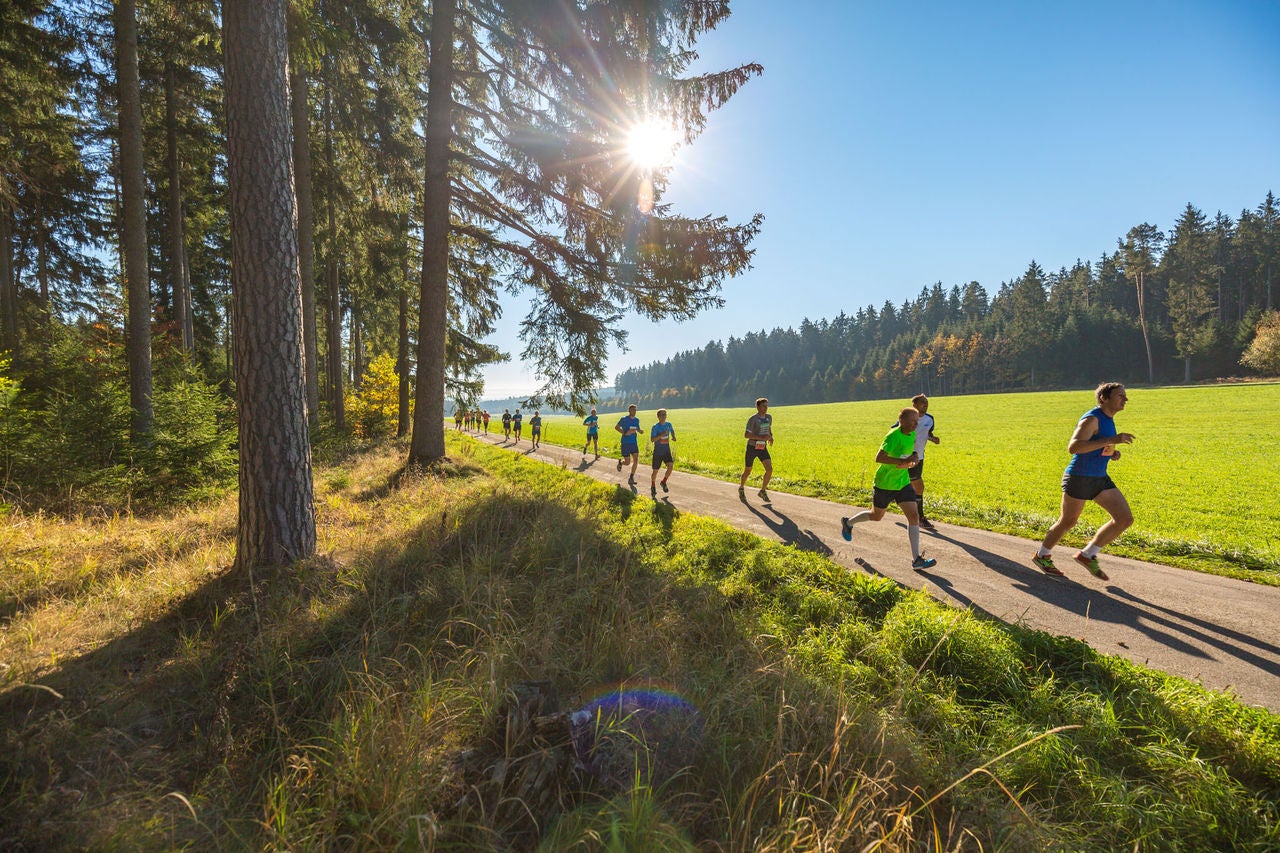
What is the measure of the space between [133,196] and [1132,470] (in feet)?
94.8

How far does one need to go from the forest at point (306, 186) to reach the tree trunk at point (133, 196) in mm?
37

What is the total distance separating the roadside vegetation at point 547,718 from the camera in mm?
1823

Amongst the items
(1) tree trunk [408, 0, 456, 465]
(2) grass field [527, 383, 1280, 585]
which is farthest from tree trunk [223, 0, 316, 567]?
(2) grass field [527, 383, 1280, 585]

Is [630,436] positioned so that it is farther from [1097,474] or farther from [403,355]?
[403,355]

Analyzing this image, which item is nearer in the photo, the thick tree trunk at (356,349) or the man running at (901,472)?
the man running at (901,472)

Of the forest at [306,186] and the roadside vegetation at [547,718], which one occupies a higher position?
the forest at [306,186]

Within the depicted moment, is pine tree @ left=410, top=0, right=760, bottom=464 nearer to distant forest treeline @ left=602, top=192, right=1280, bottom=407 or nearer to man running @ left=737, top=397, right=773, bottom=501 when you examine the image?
man running @ left=737, top=397, right=773, bottom=501

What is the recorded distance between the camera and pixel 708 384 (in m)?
110

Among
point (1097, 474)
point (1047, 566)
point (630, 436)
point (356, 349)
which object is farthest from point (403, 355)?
point (1097, 474)

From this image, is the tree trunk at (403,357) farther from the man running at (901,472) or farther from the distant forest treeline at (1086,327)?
the distant forest treeline at (1086,327)

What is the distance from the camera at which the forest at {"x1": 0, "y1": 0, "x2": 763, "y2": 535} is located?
3.99 meters

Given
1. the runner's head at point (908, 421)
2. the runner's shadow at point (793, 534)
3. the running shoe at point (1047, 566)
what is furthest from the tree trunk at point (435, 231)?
the running shoe at point (1047, 566)

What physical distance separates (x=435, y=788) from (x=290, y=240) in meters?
4.74

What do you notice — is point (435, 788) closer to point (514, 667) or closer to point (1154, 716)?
point (514, 667)
